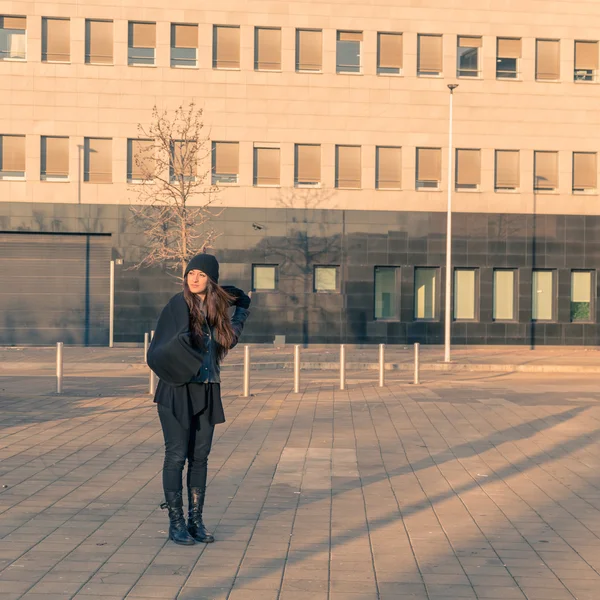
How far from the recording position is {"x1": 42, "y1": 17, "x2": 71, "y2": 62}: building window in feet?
116

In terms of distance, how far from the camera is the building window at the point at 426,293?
37406mm

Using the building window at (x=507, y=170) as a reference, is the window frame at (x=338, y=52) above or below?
above

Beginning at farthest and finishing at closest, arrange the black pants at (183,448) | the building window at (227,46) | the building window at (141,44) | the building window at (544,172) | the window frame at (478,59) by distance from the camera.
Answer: the building window at (544,172) → the window frame at (478,59) → the building window at (227,46) → the building window at (141,44) → the black pants at (183,448)

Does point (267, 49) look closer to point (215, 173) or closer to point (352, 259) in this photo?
point (215, 173)

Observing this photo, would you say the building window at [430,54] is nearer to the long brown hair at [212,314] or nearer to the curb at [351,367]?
the curb at [351,367]

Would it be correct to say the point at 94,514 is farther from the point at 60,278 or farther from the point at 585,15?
the point at 585,15

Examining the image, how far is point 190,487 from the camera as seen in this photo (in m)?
6.71

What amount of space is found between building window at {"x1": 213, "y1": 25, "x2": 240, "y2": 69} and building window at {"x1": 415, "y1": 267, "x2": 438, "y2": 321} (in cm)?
990

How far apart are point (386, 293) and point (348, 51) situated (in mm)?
8740

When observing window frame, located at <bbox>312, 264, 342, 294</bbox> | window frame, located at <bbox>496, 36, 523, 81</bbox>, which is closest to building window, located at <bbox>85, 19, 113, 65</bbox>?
window frame, located at <bbox>312, 264, 342, 294</bbox>

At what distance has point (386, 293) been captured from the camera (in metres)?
37.2

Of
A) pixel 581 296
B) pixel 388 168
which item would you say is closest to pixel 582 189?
pixel 581 296

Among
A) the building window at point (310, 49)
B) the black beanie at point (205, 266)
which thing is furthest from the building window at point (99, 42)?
the black beanie at point (205, 266)

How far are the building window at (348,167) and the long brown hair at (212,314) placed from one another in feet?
99.6
